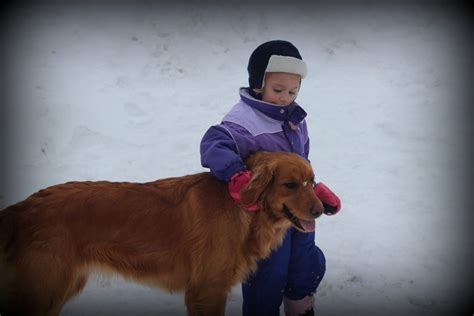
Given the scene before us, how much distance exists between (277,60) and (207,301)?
1.13 metres

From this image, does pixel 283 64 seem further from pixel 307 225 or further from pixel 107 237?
pixel 107 237

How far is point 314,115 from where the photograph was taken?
5.17 meters

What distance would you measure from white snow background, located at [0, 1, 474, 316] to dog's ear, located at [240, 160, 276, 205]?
3.27ft

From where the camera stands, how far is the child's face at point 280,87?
2.27m

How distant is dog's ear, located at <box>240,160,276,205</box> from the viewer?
2.03 meters

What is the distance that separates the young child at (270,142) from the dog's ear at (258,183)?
0.03m

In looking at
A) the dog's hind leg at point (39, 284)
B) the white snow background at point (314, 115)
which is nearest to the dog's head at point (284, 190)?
the dog's hind leg at point (39, 284)

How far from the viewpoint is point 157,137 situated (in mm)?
4867

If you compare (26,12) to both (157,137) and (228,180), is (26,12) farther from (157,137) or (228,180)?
(157,137)

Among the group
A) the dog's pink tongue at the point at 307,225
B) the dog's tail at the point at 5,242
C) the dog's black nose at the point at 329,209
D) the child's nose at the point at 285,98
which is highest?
the child's nose at the point at 285,98

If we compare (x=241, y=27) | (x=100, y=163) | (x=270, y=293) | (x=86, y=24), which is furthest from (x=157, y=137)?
(x=270, y=293)

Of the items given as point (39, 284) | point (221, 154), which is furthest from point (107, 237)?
point (221, 154)

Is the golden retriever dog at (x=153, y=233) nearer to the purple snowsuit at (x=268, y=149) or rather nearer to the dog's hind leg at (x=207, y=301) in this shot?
the dog's hind leg at (x=207, y=301)

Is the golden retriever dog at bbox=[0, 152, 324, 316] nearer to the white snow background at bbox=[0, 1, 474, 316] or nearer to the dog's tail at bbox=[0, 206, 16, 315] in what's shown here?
the dog's tail at bbox=[0, 206, 16, 315]
